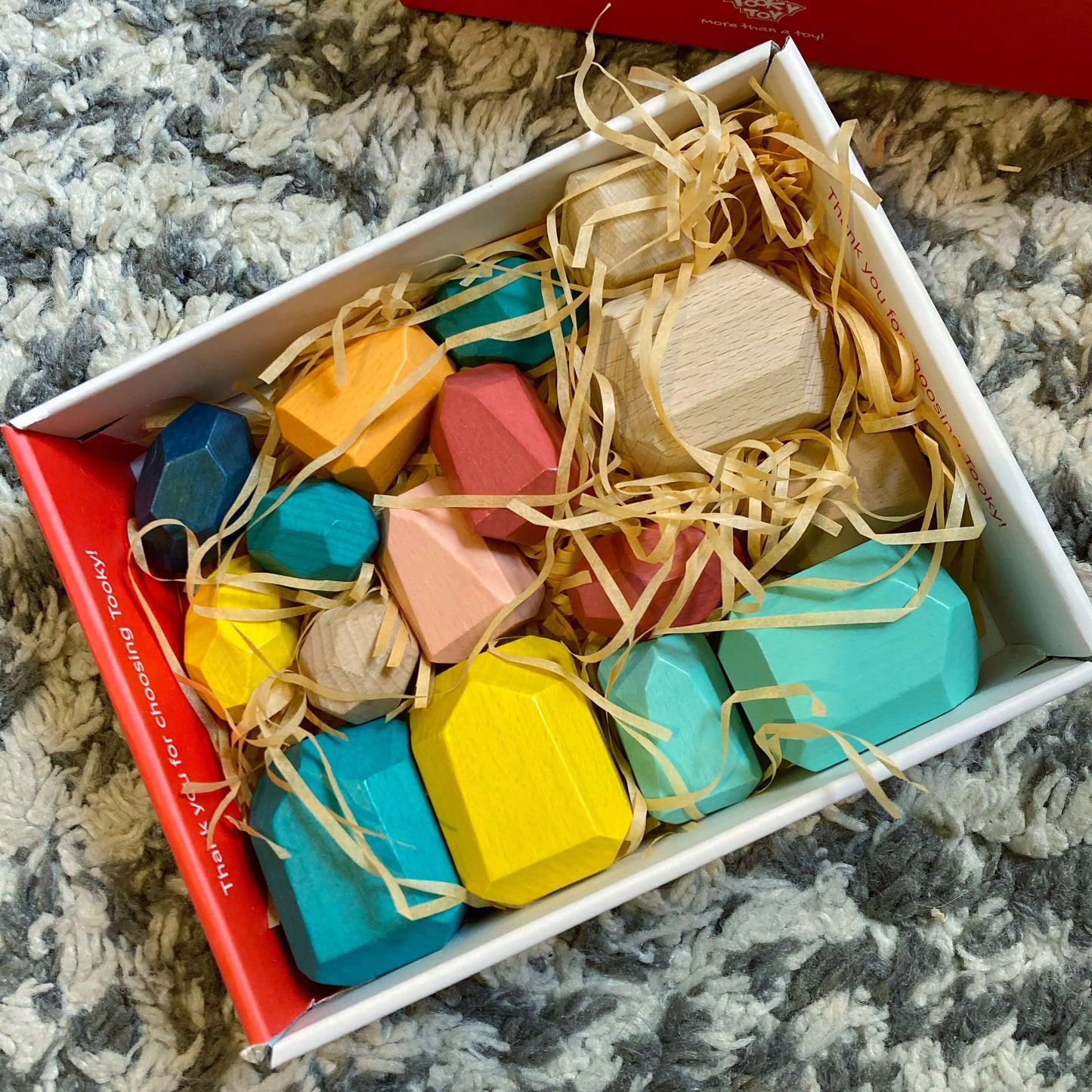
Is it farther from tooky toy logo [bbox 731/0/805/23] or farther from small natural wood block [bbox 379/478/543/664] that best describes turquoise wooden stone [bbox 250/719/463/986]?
tooky toy logo [bbox 731/0/805/23]

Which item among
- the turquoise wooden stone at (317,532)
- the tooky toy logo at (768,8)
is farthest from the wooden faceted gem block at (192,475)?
the tooky toy logo at (768,8)

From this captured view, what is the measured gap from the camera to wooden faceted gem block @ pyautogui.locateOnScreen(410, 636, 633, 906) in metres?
0.53

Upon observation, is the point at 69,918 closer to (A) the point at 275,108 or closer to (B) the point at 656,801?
(B) the point at 656,801

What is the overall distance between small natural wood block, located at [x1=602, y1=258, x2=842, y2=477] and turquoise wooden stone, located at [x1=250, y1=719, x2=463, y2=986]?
245 millimetres

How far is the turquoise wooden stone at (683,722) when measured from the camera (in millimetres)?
547

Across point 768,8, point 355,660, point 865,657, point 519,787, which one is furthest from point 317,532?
point 768,8

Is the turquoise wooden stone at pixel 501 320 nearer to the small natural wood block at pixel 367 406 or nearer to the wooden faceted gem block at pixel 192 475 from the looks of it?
the small natural wood block at pixel 367 406

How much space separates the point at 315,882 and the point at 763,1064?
36 centimetres

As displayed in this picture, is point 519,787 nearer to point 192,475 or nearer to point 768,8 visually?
point 192,475

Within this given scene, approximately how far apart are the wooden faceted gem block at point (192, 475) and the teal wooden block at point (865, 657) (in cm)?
32

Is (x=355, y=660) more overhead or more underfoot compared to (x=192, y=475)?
more underfoot

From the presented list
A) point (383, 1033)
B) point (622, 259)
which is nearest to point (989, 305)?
point (622, 259)

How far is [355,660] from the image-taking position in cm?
56

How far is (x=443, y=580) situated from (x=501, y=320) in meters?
A: 0.16
